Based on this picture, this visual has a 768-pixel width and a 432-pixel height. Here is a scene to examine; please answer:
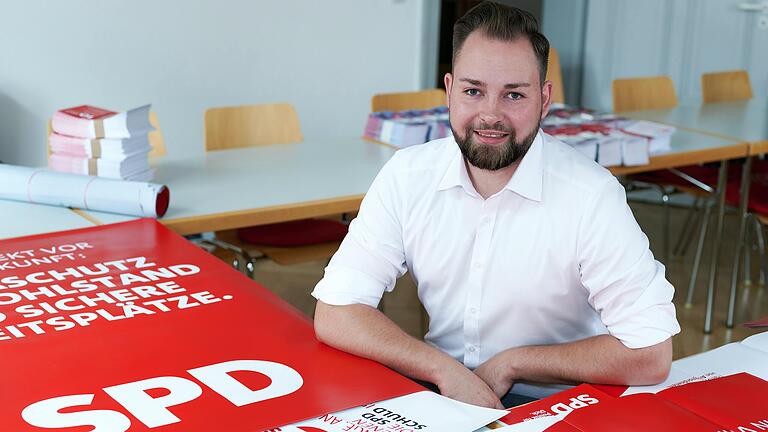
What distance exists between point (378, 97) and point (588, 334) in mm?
2087

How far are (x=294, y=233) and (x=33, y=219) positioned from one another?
99 cm

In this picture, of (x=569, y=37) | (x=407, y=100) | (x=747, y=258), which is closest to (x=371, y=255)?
(x=407, y=100)

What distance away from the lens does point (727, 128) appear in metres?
3.83

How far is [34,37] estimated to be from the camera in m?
4.10

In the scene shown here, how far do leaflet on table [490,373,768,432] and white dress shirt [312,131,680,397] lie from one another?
0.56 feet

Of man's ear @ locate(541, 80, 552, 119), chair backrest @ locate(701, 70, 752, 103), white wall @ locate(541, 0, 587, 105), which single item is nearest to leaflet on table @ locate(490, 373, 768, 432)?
man's ear @ locate(541, 80, 552, 119)

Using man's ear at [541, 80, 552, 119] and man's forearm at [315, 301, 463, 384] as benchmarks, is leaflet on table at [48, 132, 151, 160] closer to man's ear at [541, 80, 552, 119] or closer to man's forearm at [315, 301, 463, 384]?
man's forearm at [315, 301, 463, 384]

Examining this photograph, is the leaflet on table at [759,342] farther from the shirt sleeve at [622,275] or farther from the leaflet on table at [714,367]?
the shirt sleeve at [622,275]

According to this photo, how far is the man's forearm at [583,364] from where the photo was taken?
5.09ft

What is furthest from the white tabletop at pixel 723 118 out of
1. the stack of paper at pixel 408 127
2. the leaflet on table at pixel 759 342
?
the leaflet on table at pixel 759 342

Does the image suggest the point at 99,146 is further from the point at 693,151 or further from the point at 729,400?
the point at 693,151

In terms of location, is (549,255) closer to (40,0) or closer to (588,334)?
(588,334)

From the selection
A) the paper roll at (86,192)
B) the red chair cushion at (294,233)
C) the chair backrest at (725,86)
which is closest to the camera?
the paper roll at (86,192)

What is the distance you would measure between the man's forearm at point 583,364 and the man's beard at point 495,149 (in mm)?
339
